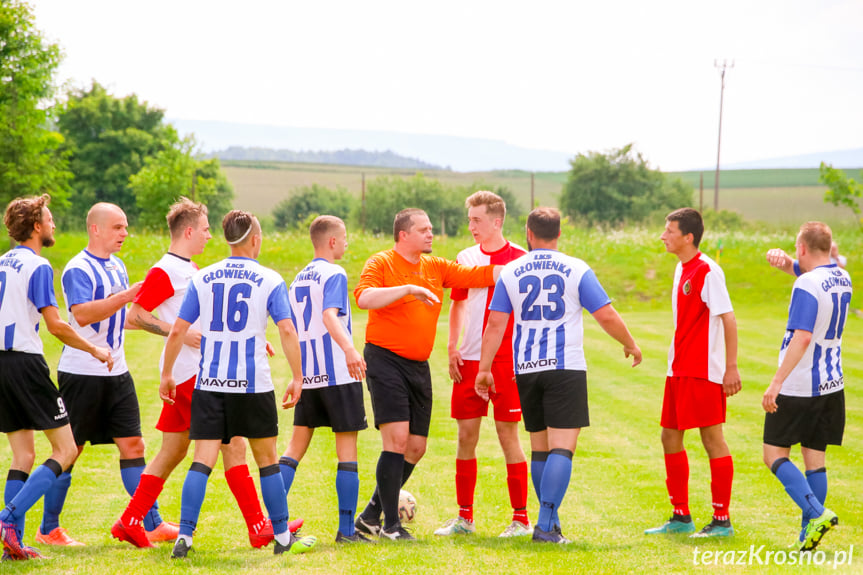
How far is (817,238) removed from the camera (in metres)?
5.82

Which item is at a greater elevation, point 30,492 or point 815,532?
point 30,492

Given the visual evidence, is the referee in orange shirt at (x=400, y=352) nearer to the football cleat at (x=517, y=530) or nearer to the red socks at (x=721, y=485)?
the football cleat at (x=517, y=530)

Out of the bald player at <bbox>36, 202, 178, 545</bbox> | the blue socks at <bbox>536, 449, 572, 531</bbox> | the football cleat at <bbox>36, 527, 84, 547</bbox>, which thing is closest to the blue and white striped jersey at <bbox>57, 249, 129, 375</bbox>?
the bald player at <bbox>36, 202, 178, 545</bbox>

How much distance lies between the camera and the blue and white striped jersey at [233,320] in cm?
510

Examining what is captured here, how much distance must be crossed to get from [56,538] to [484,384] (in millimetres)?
3222

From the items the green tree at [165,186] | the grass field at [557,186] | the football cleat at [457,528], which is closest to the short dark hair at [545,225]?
the football cleat at [457,528]

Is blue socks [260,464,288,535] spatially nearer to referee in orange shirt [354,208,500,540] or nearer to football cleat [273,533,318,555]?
football cleat [273,533,318,555]

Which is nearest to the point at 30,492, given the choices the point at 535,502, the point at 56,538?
the point at 56,538

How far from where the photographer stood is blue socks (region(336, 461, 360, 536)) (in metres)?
5.60

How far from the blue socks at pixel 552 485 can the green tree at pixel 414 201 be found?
62.4m

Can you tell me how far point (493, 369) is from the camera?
243 inches

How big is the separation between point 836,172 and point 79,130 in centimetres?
5511

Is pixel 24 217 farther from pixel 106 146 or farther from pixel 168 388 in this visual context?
pixel 106 146

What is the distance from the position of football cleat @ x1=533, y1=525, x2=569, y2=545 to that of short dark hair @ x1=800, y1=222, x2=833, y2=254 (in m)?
2.73
